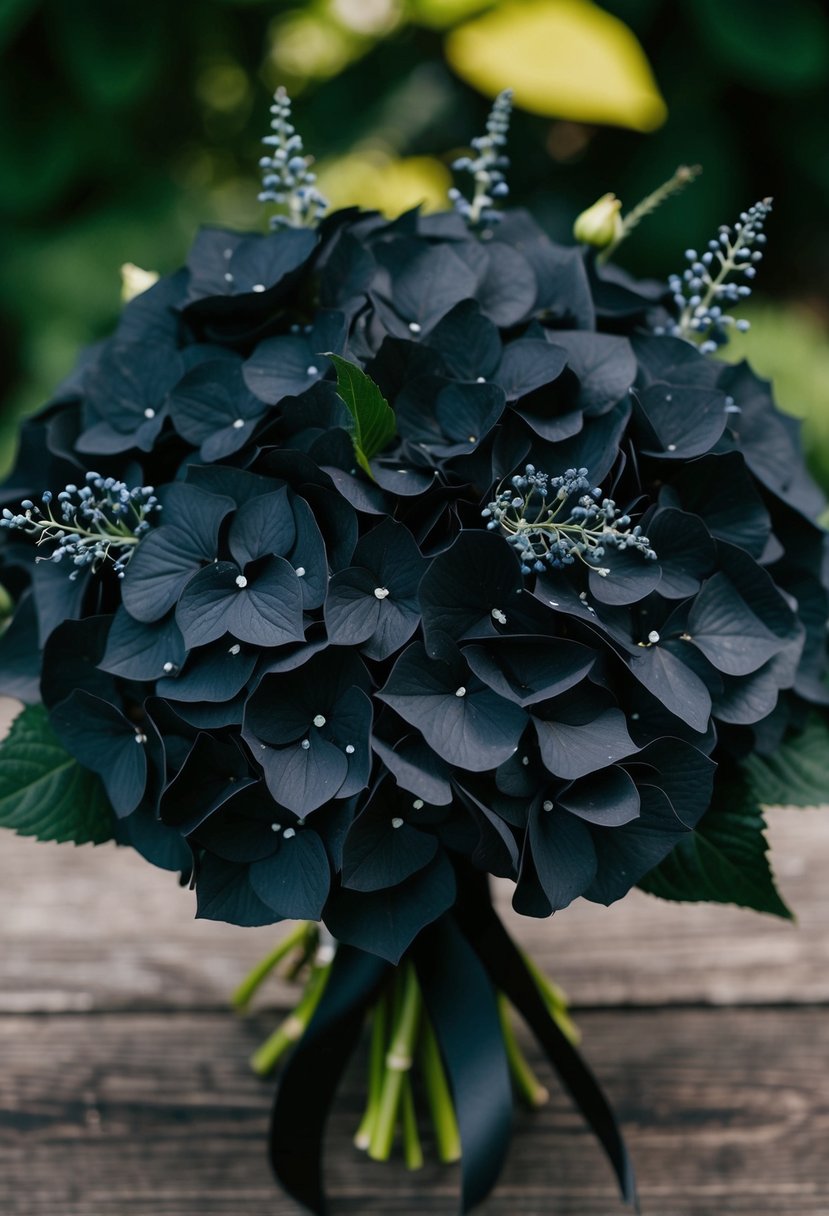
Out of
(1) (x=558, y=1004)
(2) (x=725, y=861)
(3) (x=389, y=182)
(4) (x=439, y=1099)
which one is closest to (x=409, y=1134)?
(4) (x=439, y=1099)

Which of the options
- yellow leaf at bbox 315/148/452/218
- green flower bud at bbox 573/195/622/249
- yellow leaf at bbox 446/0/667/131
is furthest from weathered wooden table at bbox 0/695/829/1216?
yellow leaf at bbox 315/148/452/218

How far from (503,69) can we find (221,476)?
127cm

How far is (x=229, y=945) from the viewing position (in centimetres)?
84

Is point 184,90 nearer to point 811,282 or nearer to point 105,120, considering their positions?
point 105,120

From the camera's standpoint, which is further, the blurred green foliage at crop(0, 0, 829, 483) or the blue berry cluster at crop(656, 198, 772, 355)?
the blurred green foliage at crop(0, 0, 829, 483)

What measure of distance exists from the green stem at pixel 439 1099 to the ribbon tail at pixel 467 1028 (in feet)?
0.23

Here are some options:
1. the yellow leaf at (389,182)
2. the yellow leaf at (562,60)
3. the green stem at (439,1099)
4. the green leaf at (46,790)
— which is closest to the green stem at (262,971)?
the green stem at (439,1099)

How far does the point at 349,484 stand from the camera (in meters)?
0.52

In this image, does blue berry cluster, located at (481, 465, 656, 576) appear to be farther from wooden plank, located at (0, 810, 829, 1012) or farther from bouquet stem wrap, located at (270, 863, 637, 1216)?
wooden plank, located at (0, 810, 829, 1012)

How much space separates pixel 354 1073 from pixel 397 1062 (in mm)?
95

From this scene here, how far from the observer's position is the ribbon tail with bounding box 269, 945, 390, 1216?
2.20 ft

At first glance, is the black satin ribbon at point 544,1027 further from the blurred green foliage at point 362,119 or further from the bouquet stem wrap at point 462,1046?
the blurred green foliage at point 362,119

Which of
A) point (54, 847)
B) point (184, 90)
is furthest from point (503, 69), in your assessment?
point (54, 847)

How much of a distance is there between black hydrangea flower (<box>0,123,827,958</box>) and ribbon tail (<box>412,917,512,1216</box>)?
0.43 ft
